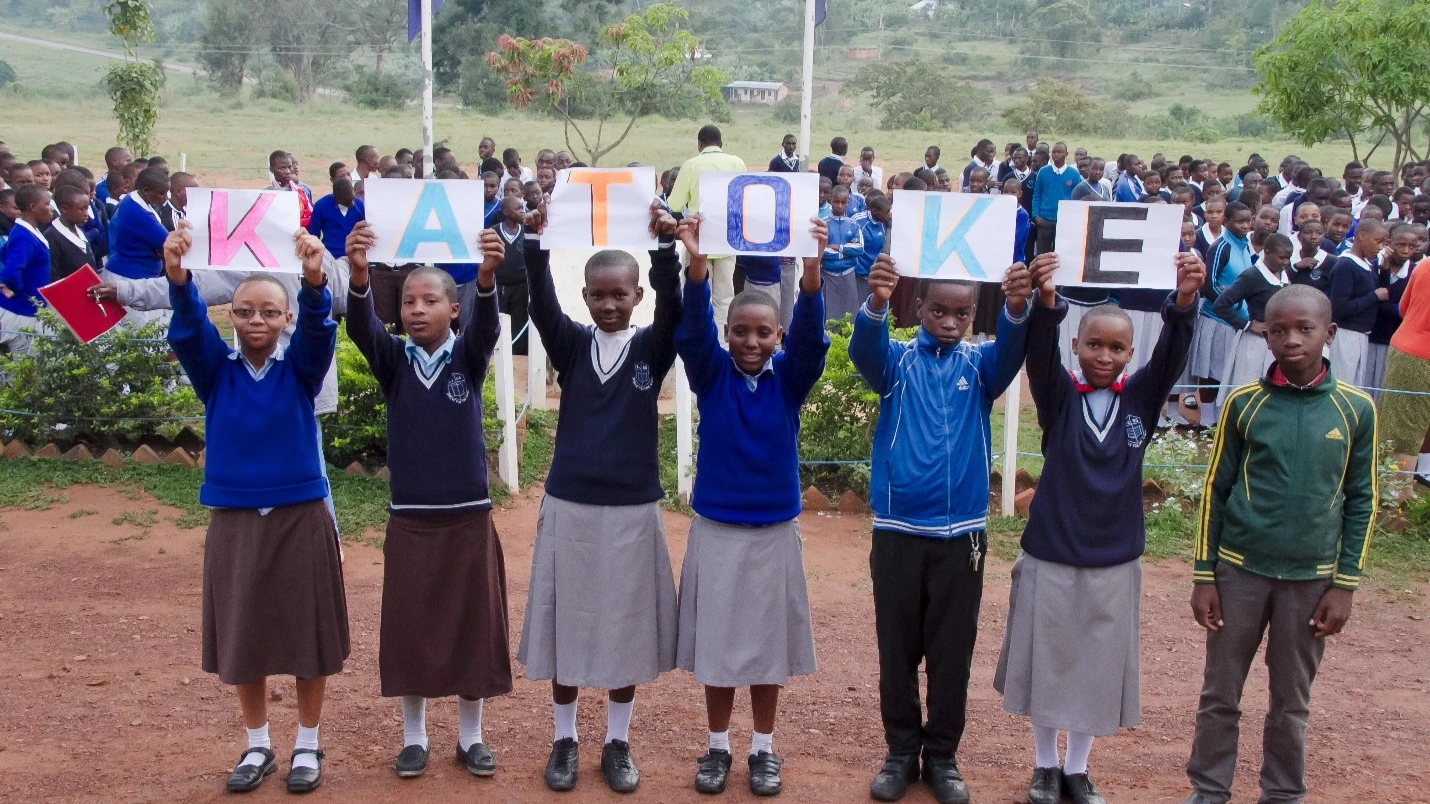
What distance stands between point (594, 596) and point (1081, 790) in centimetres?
177

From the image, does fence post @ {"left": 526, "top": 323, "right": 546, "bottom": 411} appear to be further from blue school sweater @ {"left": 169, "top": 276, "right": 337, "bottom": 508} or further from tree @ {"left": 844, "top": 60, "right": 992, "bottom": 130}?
tree @ {"left": 844, "top": 60, "right": 992, "bottom": 130}

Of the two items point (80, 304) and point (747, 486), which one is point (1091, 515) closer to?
point (747, 486)

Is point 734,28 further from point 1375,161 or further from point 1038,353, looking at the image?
point 1038,353

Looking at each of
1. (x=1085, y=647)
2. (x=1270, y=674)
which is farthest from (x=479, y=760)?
(x=1270, y=674)

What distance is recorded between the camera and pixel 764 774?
4.65 meters

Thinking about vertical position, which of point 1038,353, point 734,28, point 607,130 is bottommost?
point 1038,353

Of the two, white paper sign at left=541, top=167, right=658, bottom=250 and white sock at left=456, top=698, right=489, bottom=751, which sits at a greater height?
white paper sign at left=541, top=167, right=658, bottom=250

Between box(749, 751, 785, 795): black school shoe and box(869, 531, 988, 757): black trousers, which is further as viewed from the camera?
box(749, 751, 785, 795): black school shoe

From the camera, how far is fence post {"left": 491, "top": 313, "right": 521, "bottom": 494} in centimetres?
820

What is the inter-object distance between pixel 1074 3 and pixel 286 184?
54.9 metres

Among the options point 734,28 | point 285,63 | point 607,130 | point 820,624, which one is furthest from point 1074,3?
point 820,624

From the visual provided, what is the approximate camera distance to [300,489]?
450cm

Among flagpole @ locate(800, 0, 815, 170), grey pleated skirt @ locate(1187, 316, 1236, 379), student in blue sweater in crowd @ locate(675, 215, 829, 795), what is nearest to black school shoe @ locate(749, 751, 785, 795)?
student in blue sweater in crowd @ locate(675, 215, 829, 795)

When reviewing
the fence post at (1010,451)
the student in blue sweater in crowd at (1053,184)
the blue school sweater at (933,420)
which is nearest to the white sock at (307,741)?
the blue school sweater at (933,420)
